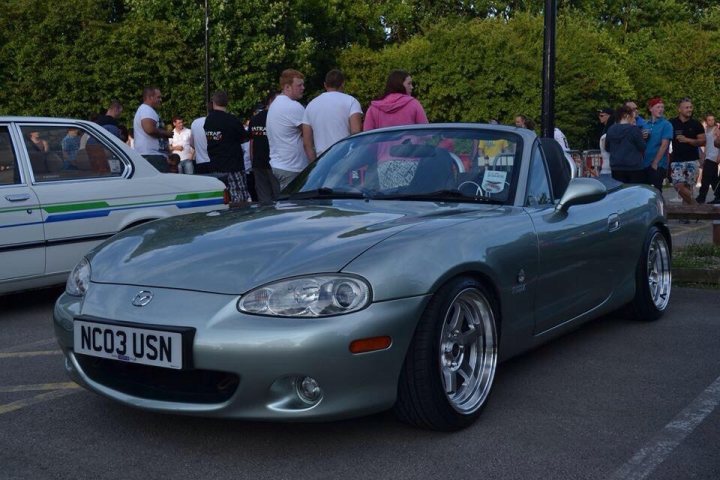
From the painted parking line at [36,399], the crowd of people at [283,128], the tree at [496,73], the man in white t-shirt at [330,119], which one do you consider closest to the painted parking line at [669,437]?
the painted parking line at [36,399]

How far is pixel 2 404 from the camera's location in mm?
4496

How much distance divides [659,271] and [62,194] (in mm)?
4233

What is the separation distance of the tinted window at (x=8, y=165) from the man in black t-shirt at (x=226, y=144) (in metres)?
3.93

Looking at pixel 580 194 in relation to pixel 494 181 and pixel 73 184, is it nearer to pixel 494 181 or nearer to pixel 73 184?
pixel 494 181

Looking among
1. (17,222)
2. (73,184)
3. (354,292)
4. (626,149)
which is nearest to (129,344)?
(354,292)

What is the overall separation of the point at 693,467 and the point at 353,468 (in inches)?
50.1

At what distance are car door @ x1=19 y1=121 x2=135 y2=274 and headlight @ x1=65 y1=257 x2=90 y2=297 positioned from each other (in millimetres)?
2768

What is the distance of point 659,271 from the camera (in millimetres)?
6523

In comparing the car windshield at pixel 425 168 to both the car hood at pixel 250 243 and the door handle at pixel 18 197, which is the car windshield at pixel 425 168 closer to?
the car hood at pixel 250 243

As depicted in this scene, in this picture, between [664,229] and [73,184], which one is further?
[73,184]

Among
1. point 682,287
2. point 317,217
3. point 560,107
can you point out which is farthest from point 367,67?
point 317,217

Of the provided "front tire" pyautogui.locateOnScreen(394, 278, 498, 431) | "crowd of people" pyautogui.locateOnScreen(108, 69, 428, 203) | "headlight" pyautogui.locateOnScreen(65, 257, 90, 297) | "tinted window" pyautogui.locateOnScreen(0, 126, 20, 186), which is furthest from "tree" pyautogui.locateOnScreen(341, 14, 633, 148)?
"headlight" pyautogui.locateOnScreen(65, 257, 90, 297)

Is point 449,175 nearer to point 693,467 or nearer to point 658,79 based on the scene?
point 693,467

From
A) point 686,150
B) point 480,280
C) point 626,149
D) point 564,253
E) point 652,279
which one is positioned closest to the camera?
point 480,280
